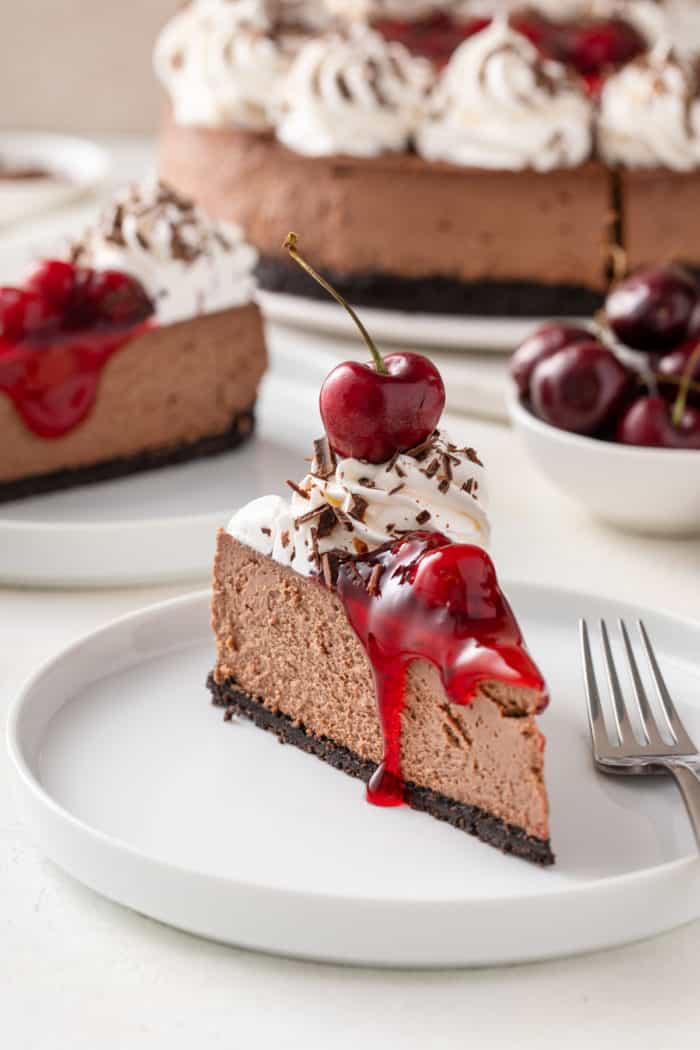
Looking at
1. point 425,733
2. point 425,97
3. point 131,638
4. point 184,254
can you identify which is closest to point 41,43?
point 425,97

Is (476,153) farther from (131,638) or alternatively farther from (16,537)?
(131,638)

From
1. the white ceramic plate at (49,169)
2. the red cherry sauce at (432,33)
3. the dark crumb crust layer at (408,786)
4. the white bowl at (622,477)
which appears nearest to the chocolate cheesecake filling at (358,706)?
the dark crumb crust layer at (408,786)

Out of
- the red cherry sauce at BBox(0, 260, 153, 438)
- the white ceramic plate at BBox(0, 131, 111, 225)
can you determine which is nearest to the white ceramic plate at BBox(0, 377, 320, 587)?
the red cherry sauce at BBox(0, 260, 153, 438)

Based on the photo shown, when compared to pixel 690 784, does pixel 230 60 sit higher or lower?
higher

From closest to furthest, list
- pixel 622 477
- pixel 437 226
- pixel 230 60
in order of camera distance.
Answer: pixel 622 477
pixel 437 226
pixel 230 60

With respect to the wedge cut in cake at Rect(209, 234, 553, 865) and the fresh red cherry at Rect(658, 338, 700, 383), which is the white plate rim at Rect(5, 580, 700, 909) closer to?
the wedge cut in cake at Rect(209, 234, 553, 865)

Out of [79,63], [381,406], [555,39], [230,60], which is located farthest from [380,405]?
[79,63]

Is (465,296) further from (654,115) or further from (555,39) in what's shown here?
(555,39)
